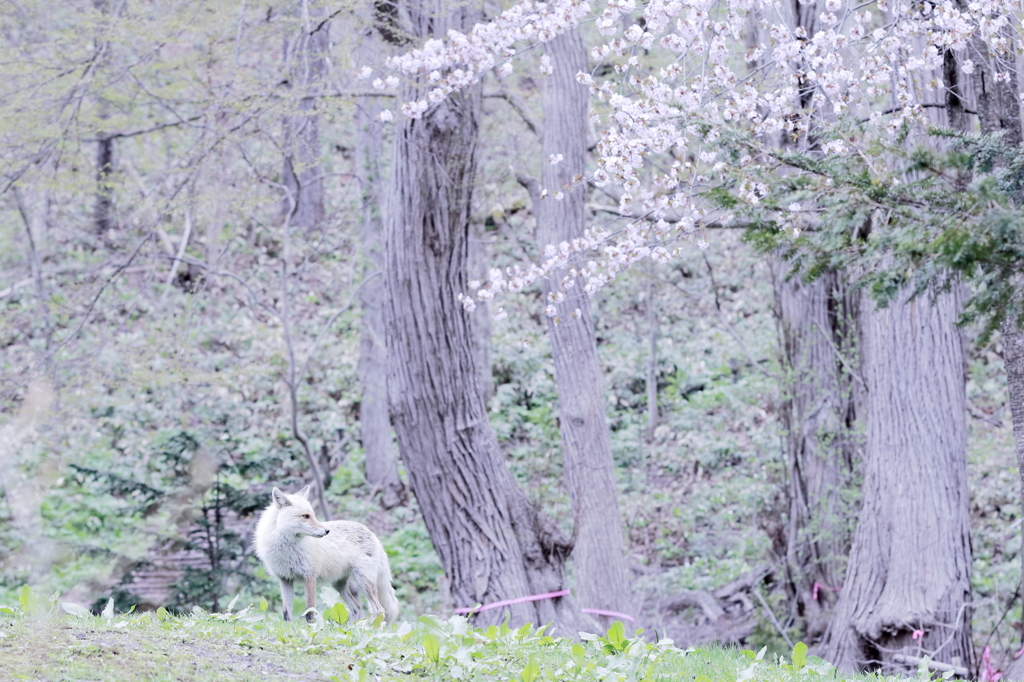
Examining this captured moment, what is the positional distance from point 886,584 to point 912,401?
1.43 metres

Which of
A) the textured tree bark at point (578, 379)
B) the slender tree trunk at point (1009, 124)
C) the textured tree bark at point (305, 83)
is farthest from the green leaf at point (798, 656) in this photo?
the textured tree bark at point (305, 83)

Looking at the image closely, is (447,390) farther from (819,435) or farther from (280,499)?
(819,435)

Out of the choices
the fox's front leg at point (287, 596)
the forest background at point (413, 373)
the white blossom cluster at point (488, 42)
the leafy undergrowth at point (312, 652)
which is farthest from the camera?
the forest background at point (413, 373)

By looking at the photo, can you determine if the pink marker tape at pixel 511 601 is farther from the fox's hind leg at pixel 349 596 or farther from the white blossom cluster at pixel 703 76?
the white blossom cluster at pixel 703 76

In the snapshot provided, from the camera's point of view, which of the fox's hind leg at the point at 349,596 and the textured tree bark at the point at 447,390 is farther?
the textured tree bark at the point at 447,390

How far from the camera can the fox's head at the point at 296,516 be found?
3.88 m

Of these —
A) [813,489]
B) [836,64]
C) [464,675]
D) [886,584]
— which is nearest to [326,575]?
[464,675]

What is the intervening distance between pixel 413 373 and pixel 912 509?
156 inches

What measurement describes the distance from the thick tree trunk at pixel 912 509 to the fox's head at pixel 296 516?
4.56 meters

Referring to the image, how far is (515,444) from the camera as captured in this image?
13984 mm

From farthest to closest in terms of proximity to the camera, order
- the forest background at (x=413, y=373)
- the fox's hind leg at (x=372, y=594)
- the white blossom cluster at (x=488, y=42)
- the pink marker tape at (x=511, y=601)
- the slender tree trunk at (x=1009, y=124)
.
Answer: the forest background at (x=413, y=373) → the pink marker tape at (x=511, y=601) → the white blossom cluster at (x=488, y=42) → the slender tree trunk at (x=1009, y=124) → the fox's hind leg at (x=372, y=594)

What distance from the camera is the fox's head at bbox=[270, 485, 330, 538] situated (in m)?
3.88

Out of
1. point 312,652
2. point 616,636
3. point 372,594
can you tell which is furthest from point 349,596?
point 616,636

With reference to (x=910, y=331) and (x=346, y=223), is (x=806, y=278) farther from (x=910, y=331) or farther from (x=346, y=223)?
(x=346, y=223)
